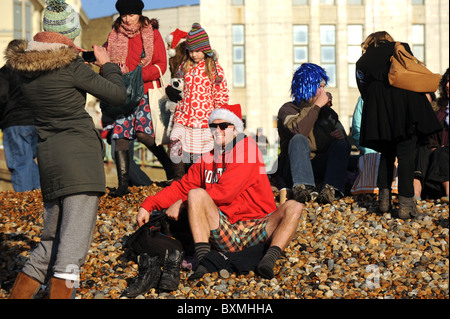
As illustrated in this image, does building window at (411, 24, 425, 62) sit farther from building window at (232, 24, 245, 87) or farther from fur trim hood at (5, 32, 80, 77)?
fur trim hood at (5, 32, 80, 77)

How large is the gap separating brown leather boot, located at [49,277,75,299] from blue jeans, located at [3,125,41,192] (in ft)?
15.7

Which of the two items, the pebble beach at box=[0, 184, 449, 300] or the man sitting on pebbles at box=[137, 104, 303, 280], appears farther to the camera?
the man sitting on pebbles at box=[137, 104, 303, 280]

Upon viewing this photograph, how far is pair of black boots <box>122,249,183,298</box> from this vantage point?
5.41 metres

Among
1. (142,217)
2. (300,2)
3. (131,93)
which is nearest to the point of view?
(142,217)

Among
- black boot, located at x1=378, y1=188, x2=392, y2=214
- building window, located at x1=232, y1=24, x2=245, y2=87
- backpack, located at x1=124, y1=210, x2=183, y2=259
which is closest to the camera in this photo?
backpack, located at x1=124, y1=210, x2=183, y2=259

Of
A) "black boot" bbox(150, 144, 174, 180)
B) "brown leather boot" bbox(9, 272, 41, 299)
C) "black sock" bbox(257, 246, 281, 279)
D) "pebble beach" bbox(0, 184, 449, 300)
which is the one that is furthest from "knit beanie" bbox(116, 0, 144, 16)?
"brown leather boot" bbox(9, 272, 41, 299)

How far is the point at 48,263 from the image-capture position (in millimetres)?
4887

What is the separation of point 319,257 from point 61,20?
9.37 ft

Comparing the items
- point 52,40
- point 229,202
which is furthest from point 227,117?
point 52,40

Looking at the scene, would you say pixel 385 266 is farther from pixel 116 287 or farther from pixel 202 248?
pixel 116 287

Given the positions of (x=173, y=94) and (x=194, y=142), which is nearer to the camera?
(x=194, y=142)

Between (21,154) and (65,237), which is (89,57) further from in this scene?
(21,154)

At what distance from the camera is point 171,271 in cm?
554

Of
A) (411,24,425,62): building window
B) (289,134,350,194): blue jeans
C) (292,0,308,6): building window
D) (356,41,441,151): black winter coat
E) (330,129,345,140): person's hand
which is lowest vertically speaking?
Answer: (289,134,350,194): blue jeans
